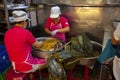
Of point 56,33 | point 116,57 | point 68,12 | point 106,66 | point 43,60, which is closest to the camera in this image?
point 116,57

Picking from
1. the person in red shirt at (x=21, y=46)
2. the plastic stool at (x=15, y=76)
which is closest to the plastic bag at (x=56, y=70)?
the person in red shirt at (x=21, y=46)

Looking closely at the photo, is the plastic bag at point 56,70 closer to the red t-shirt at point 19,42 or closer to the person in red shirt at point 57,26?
the red t-shirt at point 19,42

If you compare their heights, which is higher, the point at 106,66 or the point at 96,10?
the point at 96,10

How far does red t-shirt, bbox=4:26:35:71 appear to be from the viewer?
6.07 feet

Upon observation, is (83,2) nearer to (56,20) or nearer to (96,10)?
(96,10)

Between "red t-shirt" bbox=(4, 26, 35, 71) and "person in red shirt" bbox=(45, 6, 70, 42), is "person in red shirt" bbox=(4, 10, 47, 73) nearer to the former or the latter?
"red t-shirt" bbox=(4, 26, 35, 71)

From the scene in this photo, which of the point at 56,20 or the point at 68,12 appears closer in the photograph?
the point at 56,20

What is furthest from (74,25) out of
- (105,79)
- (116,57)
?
(116,57)

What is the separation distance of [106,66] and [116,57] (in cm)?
28

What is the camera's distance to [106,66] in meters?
1.66

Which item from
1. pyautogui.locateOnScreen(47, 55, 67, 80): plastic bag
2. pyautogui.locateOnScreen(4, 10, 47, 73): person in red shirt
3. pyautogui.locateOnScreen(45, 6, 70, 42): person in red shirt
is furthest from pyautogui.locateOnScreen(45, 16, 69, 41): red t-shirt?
pyautogui.locateOnScreen(47, 55, 67, 80): plastic bag

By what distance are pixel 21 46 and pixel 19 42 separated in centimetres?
5

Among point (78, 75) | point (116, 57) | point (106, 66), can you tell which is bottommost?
point (78, 75)

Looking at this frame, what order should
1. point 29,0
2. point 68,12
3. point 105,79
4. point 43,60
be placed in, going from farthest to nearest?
point 29,0 < point 68,12 < point 43,60 < point 105,79
